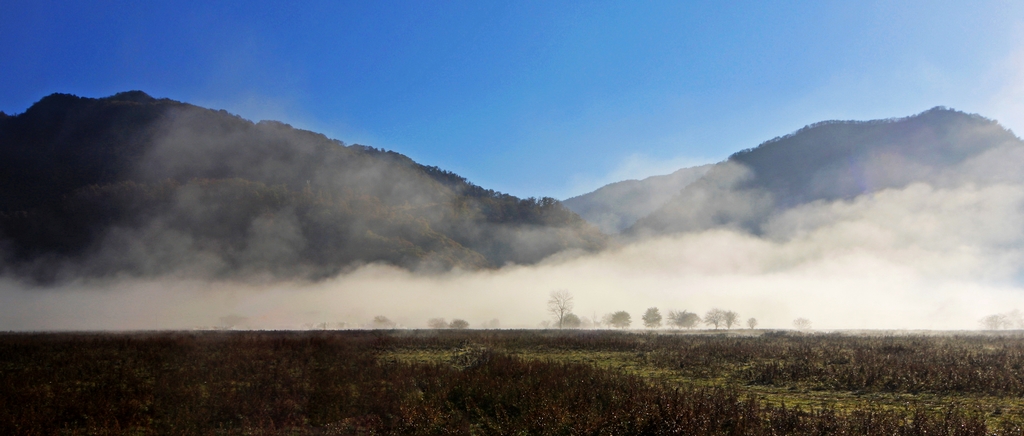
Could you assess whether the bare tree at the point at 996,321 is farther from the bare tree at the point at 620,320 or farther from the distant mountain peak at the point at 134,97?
the distant mountain peak at the point at 134,97

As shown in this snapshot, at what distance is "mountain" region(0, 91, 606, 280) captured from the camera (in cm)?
9459

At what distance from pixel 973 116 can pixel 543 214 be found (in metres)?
190

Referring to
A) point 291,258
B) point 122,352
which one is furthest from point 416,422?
point 291,258

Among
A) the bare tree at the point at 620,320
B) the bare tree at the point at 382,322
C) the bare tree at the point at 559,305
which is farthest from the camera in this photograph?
the bare tree at the point at 620,320

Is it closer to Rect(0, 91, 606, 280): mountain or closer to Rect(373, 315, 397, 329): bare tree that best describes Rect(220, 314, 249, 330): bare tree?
Rect(373, 315, 397, 329): bare tree

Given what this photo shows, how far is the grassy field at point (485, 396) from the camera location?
33.0 ft

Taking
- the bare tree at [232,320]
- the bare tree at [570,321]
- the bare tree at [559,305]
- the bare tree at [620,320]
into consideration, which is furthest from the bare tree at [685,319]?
the bare tree at [232,320]

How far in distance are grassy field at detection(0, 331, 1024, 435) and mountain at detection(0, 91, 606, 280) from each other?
297 ft

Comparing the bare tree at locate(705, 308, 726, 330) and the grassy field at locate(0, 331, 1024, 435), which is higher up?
the grassy field at locate(0, 331, 1024, 435)

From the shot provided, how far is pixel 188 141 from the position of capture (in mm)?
138500

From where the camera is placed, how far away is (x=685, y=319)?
8988 cm

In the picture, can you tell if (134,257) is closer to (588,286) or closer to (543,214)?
(588,286)

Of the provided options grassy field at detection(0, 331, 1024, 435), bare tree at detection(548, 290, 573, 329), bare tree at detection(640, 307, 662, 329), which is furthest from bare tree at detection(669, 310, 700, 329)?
grassy field at detection(0, 331, 1024, 435)

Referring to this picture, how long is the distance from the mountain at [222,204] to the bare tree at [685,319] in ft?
197
